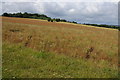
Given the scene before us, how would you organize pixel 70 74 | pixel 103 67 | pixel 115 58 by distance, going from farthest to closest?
1. pixel 115 58
2. pixel 103 67
3. pixel 70 74

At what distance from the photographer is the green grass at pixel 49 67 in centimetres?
559

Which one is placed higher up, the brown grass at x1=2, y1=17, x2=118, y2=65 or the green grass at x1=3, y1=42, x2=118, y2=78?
the brown grass at x1=2, y1=17, x2=118, y2=65

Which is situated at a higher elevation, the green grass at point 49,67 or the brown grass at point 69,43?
the brown grass at point 69,43

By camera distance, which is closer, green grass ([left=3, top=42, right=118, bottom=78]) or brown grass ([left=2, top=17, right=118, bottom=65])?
green grass ([left=3, top=42, right=118, bottom=78])

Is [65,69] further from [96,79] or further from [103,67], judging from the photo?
[103,67]

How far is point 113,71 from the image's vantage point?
6531mm

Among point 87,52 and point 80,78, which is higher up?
point 87,52

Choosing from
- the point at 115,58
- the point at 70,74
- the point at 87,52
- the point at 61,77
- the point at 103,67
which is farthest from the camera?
the point at 87,52

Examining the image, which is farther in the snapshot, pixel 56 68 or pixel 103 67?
pixel 103 67

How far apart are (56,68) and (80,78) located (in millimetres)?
1326

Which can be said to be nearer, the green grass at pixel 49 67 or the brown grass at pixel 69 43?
the green grass at pixel 49 67

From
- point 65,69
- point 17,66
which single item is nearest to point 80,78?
point 65,69

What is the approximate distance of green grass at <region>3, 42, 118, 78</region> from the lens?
5587 mm

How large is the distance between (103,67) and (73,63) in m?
1.53
